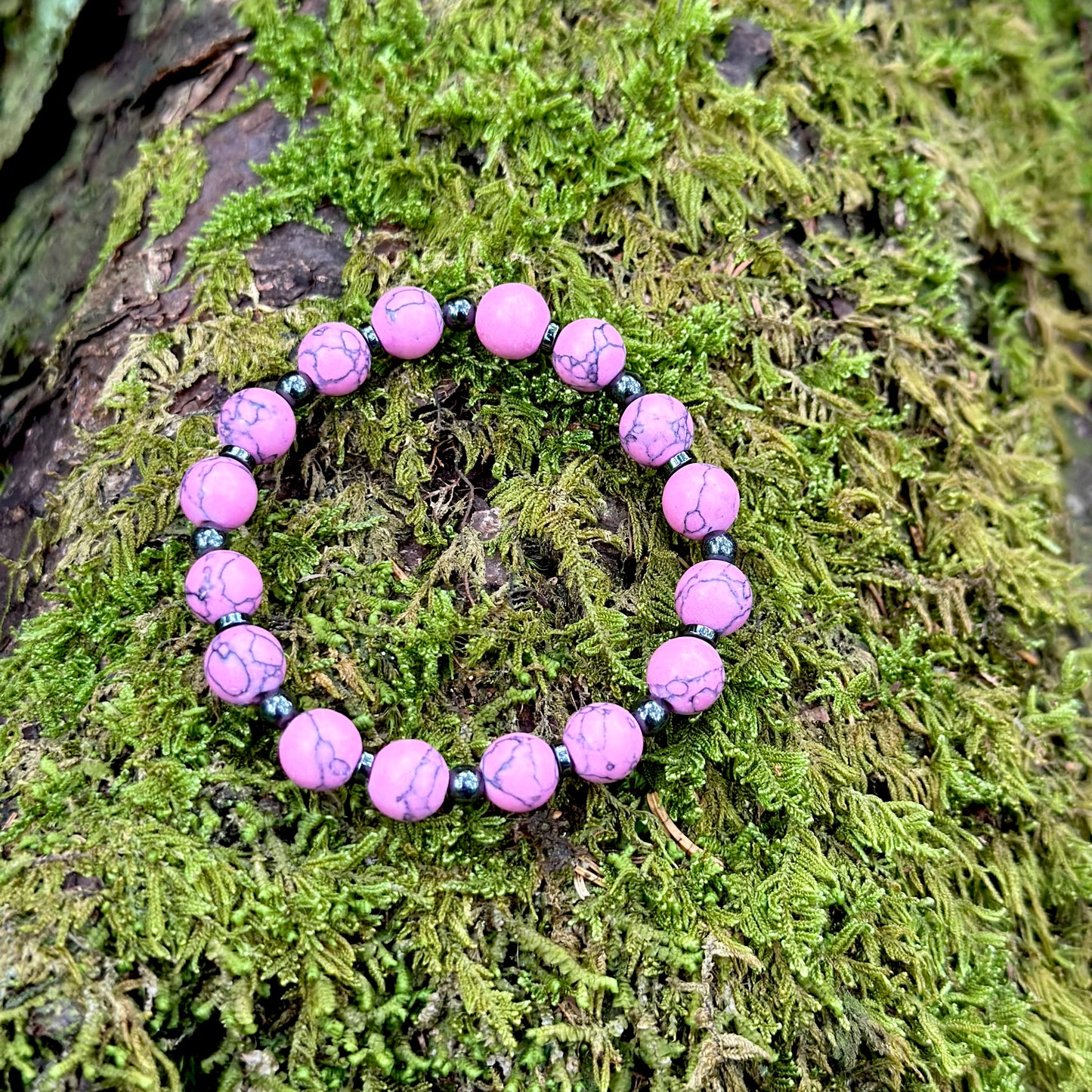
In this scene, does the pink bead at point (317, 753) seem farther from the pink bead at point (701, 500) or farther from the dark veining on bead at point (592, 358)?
the dark veining on bead at point (592, 358)

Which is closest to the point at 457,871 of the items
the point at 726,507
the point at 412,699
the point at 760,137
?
the point at 412,699

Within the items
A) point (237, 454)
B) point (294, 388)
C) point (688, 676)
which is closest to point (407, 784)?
point (688, 676)

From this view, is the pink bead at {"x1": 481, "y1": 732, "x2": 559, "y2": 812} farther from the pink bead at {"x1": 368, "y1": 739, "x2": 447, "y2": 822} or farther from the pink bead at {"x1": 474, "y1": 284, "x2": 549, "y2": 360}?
the pink bead at {"x1": 474, "y1": 284, "x2": 549, "y2": 360}

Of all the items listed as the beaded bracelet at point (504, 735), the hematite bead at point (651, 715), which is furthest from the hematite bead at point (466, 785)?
the hematite bead at point (651, 715)

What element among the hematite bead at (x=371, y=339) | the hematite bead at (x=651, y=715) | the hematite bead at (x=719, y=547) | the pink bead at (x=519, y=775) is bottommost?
the hematite bead at (x=651, y=715)

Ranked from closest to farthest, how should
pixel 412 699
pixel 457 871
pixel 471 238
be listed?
pixel 457 871 < pixel 412 699 < pixel 471 238

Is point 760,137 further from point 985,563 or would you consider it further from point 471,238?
point 985,563

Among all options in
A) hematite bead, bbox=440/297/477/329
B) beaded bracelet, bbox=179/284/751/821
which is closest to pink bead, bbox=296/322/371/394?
beaded bracelet, bbox=179/284/751/821

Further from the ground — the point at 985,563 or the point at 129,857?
the point at 129,857
